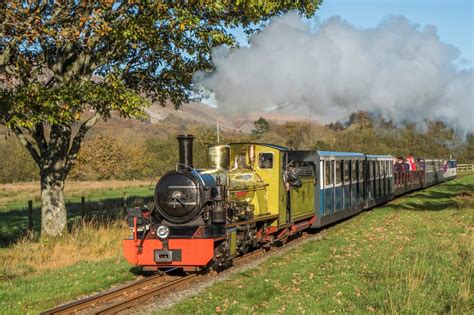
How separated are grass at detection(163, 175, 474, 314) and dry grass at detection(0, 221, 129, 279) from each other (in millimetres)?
4949

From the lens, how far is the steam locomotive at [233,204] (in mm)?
10938

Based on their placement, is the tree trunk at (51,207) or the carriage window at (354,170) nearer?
the tree trunk at (51,207)

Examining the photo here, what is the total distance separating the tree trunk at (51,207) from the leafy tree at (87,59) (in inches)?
1.2

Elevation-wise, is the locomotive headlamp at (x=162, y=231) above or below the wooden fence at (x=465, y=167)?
below

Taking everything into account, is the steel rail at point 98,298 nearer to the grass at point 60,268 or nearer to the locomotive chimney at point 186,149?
the grass at point 60,268

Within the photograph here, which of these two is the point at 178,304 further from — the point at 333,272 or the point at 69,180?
the point at 69,180

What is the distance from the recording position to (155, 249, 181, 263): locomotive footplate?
35.4 ft

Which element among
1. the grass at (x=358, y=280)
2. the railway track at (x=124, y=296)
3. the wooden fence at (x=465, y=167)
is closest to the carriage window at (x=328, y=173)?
the grass at (x=358, y=280)

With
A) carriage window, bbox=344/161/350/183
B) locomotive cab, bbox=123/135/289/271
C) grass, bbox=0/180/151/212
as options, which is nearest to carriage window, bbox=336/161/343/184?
carriage window, bbox=344/161/350/183

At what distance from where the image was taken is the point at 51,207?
16047 mm

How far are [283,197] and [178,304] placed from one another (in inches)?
255

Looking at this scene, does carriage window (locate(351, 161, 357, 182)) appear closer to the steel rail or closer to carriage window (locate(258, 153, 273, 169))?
carriage window (locate(258, 153, 273, 169))

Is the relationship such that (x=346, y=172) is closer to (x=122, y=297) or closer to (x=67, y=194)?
(x=122, y=297)

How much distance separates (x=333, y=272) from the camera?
420 inches
